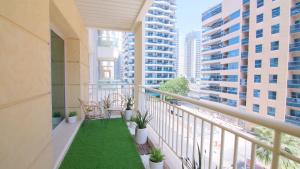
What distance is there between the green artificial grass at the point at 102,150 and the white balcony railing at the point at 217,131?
0.58 m

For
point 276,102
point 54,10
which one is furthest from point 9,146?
point 276,102

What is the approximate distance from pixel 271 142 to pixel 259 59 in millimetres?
2181

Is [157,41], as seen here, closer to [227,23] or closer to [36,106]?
[227,23]

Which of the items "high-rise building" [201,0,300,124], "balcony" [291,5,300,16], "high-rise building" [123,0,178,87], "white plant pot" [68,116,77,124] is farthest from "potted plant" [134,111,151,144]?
"high-rise building" [123,0,178,87]

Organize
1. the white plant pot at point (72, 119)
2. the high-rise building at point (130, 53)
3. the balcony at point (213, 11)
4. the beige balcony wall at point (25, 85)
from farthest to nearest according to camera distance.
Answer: the high-rise building at point (130, 53)
the balcony at point (213, 11)
the white plant pot at point (72, 119)
the beige balcony wall at point (25, 85)

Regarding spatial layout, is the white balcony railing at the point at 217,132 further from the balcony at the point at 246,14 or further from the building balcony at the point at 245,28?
the balcony at the point at 246,14

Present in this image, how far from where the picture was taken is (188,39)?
7602 millimetres

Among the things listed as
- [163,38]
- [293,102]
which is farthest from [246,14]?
[163,38]

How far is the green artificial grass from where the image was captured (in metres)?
2.26

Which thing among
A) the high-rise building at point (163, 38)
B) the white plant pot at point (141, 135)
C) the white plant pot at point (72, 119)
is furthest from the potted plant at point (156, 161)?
the high-rise building at point (163, 38)

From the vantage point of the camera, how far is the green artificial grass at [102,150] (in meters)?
2.26

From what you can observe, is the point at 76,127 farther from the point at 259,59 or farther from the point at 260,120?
the point at 259,59

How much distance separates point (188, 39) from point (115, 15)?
4.59m

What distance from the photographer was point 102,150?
105 inches
